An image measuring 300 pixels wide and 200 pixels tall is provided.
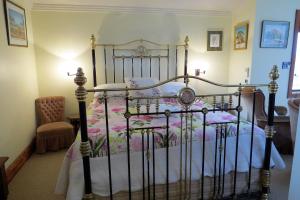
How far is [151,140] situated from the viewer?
76.7 inches

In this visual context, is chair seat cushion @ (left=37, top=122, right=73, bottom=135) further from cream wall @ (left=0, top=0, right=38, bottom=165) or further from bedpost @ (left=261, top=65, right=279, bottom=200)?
bedpost @ (left=261, top=65, right=279, bottom=200)

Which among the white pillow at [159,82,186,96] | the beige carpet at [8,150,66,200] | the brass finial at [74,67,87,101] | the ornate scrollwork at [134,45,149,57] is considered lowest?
the beige carpet at [8,150,66,200]

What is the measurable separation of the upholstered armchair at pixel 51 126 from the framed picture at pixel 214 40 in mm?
2839

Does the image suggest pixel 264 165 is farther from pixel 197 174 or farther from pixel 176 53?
pixel 176 53

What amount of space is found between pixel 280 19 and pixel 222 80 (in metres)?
1.41

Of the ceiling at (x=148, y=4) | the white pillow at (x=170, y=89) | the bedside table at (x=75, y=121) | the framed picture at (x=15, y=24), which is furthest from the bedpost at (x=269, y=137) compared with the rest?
the framed picture at (x=15, y=24)

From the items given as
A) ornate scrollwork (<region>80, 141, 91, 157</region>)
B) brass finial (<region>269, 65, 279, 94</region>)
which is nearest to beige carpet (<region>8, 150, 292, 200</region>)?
ornate scrollwork (<region>80, 141, 91, 157</region>)

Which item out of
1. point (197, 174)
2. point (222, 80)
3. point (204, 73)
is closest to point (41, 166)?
point (197, 174)

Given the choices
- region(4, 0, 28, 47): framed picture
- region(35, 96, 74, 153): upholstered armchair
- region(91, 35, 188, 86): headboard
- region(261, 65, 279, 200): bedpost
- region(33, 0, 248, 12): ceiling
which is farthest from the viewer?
region(91, 35, 188, 86): headboard

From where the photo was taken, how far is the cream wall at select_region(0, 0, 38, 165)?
2.67 m

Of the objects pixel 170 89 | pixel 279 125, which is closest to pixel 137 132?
pixel 170 89

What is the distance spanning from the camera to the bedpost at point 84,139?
1.62 m

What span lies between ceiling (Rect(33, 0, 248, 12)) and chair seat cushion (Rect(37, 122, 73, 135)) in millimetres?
1886

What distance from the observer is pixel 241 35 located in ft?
13.3
